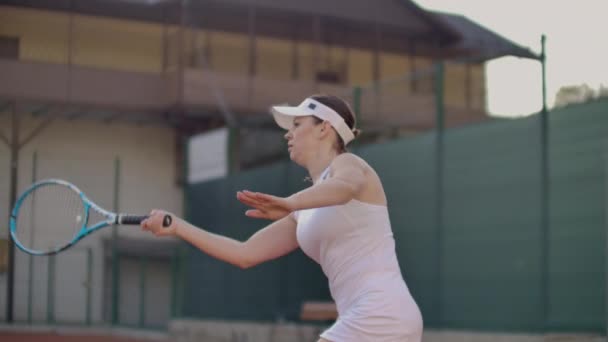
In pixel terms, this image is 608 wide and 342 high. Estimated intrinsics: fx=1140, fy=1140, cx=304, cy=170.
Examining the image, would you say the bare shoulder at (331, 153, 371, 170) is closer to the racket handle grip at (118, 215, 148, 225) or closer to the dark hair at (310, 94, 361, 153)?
the dark hair at (310, 94, 361, 153)

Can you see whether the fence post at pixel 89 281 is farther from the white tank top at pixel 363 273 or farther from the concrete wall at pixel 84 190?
the white tank top at pixel 363 273

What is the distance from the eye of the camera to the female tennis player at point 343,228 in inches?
160

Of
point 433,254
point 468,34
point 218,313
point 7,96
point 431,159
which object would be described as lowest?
point 218,313

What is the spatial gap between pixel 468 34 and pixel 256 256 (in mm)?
24349

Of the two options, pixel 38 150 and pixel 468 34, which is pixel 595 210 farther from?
pixel 468 34

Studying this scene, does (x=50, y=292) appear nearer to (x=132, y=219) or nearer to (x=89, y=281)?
(x=89, y=281)

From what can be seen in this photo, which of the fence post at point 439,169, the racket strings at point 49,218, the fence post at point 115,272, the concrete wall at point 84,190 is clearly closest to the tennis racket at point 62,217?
Result: the racket strings at point 49,218

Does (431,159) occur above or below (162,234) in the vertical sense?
above

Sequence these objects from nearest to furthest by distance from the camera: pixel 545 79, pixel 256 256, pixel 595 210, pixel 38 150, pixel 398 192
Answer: pixel 256 256
pixel 595 210
pixel 545 79
pixel 398 192
pixel 38 150

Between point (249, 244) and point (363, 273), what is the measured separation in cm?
61

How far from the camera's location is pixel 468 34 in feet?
92.8

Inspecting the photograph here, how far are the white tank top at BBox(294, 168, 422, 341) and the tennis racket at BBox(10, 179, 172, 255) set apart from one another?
0.61m

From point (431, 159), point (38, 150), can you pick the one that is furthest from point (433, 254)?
point (38, 150)

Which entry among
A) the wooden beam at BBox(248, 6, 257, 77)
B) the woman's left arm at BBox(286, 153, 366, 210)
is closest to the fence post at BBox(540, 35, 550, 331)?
the woman's left arm at BBox(286, 153, 366, 210)
